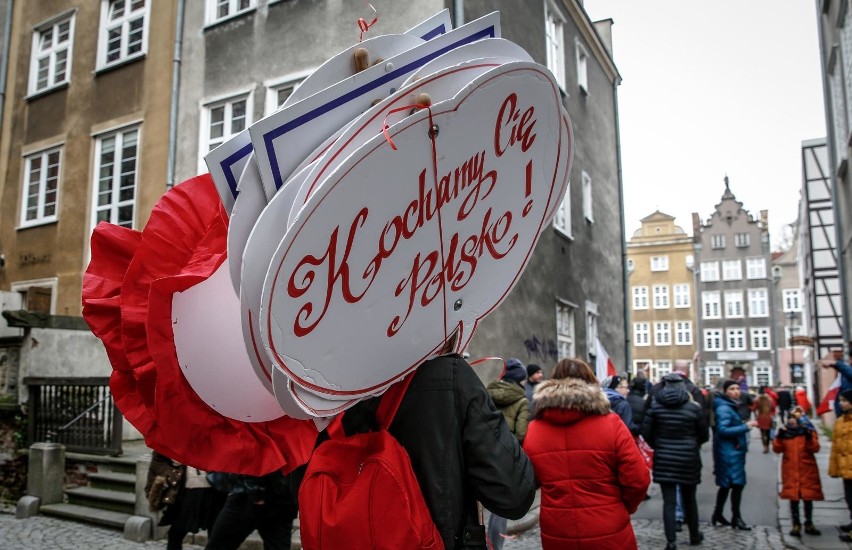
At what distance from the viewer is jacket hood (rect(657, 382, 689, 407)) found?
24.7 feet

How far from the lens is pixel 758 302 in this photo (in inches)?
2366

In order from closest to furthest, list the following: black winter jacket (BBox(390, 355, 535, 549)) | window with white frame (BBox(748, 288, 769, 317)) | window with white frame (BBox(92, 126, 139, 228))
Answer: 1. black winter jacket (BBox(390, 355, 535, 549))
2. window with white frame (BBox(92, 126, 139, 228))
3. window with white frame (BBox(748, 288, 769, 317))

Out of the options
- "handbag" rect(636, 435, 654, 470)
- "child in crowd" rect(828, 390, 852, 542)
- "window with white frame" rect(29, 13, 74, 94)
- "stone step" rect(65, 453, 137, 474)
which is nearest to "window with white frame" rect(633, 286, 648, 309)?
"window with white frame" rect(29, 13, 74, 94)

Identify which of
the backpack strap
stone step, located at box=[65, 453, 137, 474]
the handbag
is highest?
the backpack strap

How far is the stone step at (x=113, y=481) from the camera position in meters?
9.41

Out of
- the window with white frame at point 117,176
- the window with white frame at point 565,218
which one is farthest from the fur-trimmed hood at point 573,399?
the window with white frame at point 565,218

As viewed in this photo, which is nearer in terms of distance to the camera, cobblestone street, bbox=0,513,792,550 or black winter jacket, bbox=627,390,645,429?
cobblestone street, bbox=0,513,792,550

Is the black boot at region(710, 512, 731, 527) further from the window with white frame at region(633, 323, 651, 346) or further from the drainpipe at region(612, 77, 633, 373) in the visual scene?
the window with white frame at region(633, 323, 651, 346)

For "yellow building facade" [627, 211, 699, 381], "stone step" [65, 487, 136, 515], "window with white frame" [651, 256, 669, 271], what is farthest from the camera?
"window with white frame" [651, 256, 669, 271]

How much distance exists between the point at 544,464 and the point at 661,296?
203 feet

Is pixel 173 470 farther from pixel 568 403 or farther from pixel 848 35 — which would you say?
pixel 848 35

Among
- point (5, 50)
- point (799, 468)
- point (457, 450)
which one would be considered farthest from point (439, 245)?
point (5, 50)

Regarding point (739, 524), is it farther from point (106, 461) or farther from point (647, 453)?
point (106, 461)

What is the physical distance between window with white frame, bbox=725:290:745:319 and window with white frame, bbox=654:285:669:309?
483 cm
